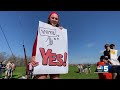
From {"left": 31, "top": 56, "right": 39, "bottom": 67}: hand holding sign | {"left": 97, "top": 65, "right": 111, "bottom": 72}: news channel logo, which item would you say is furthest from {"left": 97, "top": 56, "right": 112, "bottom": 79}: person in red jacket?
{"left": 31, "top": 56, "right": 39, "bottom": 67}: hand holding sign

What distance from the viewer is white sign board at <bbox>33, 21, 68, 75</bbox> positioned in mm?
10680

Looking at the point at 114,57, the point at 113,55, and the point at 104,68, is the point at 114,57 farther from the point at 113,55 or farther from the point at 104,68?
the point at 104,68

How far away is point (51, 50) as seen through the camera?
10688 millimetres

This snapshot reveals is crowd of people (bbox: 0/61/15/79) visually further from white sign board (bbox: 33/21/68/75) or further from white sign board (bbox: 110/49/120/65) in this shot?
white sign board (bbox: 110/49/120/65)

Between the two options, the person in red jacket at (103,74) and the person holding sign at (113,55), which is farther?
the person holding sign at (113,55)

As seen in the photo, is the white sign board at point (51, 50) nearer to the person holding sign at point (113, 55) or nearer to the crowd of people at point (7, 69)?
the crowd of people at point (7, 69)

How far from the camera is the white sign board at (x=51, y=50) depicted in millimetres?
10680

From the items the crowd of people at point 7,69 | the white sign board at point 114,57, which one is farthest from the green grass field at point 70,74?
the white sign board at point 114,57

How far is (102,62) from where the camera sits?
10.7 m
